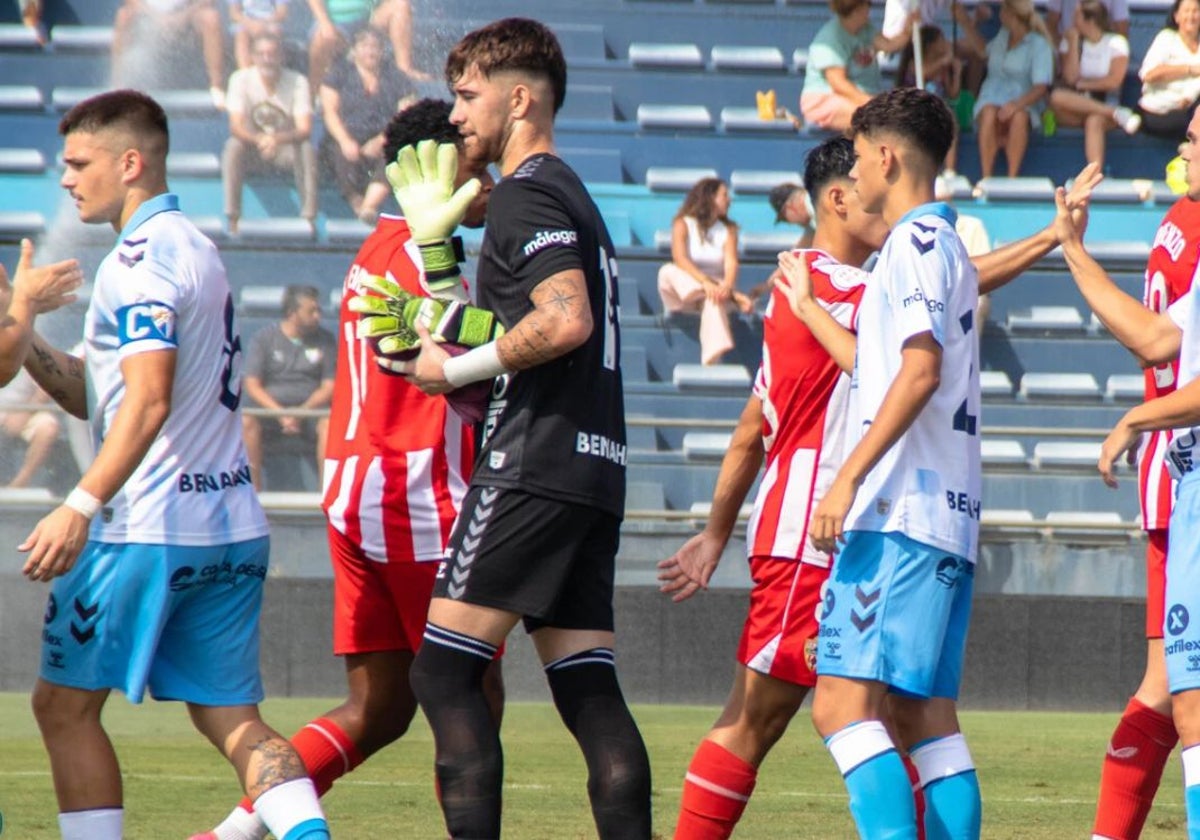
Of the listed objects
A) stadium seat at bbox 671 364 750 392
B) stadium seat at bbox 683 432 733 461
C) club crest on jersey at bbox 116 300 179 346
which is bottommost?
stadium seat at bbox 683 432 733 461

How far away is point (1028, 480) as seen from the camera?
12359mm

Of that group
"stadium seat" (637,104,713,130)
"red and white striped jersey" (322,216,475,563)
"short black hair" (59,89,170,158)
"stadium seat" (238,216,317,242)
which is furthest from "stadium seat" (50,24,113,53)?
"short black hair" (59,89,170,158)

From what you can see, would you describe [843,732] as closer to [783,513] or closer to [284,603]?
[783,513]

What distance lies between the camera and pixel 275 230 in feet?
45.5

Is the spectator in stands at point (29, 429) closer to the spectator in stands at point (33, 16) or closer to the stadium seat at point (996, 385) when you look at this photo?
the spectator in stands at point (33, 16)

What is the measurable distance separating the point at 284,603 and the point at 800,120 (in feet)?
21.8

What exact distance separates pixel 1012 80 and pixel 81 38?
746cm

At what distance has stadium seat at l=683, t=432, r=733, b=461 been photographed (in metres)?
12.6

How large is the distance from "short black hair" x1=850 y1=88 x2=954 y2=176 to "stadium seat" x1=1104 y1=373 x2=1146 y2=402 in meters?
9.61

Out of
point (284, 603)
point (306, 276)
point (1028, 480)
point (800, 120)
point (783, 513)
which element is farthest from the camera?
point (800, 120)

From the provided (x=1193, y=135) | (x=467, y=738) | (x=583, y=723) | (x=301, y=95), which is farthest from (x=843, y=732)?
(x=301, y=95)

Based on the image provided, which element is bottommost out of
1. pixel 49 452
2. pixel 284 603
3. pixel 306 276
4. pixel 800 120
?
pixel 284 603

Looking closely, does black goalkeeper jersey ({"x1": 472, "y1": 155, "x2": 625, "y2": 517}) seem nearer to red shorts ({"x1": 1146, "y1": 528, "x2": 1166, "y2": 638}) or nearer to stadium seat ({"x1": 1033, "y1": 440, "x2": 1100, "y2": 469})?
red shorts ({"x1": 1146, "y1": 528, "x2": 1166, "y2": 638})

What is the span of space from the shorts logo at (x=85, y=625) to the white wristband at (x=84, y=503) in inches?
11.1
